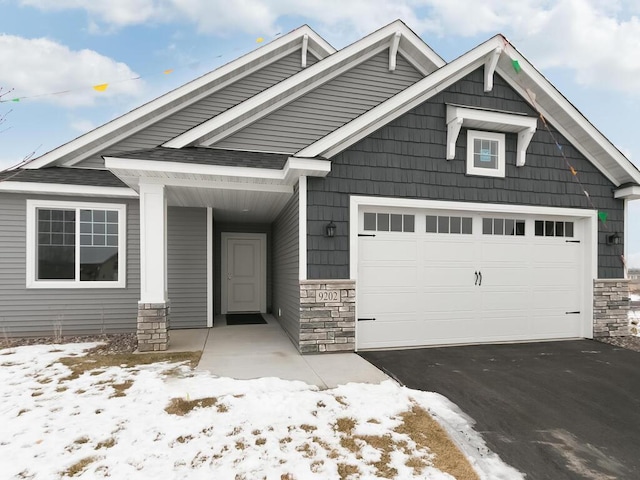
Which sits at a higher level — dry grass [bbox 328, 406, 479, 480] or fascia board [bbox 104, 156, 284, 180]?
fascia board [bbox 104, 156, 284, 180]

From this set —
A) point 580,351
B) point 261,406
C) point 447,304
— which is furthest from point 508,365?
point 261,406

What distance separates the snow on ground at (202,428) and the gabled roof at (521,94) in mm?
3305

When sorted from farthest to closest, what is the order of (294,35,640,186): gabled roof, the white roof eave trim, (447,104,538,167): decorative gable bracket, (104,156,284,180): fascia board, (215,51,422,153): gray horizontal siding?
1. (215,51,422,153): gray horizontal siding
2. the white roof eave trim
3. (447,104,538,167): decorative gable bracket
4. (294,35,640,186): gabled roof
5. (104,156,284,180): fascia board

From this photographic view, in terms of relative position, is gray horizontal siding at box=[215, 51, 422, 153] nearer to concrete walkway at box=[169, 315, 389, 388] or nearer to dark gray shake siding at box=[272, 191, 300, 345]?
dark gray shake siding at box=[272, 191, 300, 345]

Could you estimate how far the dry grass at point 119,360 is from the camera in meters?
4.71

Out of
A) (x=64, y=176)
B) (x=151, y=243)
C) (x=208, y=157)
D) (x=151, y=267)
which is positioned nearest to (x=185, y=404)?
(x=151, y=267)

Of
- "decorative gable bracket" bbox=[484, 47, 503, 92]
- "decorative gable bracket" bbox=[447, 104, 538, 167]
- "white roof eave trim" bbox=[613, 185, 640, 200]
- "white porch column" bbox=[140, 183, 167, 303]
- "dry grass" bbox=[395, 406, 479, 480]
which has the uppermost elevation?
"decorative gable bracket" bbox=[484, 47, 503, 92]

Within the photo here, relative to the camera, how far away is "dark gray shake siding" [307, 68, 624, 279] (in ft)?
18.0

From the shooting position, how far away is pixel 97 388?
394cm

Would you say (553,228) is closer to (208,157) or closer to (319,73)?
(319,73)

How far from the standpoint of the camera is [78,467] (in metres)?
2.47

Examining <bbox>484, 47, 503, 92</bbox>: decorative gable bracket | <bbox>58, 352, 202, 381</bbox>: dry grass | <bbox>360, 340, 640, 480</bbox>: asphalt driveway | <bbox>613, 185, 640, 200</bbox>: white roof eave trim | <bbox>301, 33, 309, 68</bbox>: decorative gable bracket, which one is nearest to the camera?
<bbox>360, 340, 640, 480</bbox>: asphalt driveway

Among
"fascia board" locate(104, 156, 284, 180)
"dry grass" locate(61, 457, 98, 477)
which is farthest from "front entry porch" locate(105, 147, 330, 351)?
"dry grass" locate(61, 457, 98, 477)

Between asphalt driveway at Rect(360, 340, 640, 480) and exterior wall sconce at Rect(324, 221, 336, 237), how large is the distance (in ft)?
6.31
